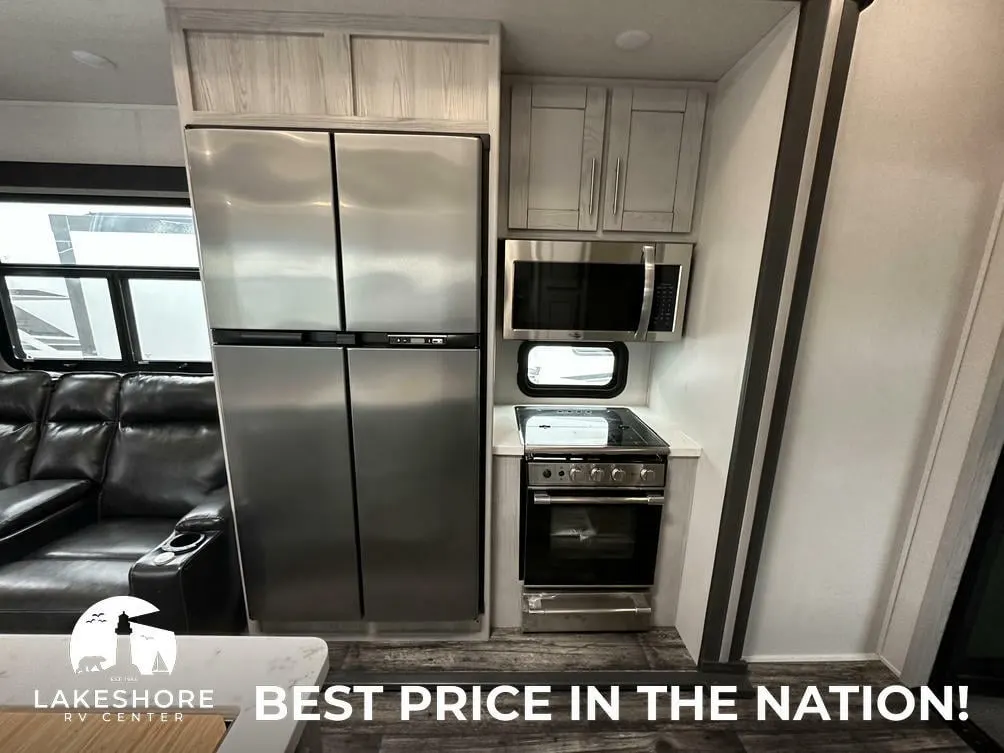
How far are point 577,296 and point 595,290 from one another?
9 centimetres

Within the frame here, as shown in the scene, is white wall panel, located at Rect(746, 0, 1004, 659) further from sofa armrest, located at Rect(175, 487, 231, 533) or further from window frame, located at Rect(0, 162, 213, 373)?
window frame, located at Rect(0, 162, 213, 373)

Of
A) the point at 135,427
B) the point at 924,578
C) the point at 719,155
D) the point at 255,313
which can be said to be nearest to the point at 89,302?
the point at 135,427

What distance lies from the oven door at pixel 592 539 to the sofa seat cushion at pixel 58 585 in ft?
5.10

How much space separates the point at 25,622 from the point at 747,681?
2746mm

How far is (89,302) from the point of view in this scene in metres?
2.33

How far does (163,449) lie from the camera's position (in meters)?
2.02

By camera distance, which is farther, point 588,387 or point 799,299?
point 588,387

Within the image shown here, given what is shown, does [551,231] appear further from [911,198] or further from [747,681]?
[747,681]

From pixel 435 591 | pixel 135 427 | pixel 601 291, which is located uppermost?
pixel 601 291

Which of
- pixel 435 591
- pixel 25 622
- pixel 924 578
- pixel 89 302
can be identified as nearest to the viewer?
pixel 25 622

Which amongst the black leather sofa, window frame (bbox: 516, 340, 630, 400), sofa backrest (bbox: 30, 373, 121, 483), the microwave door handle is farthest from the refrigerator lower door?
sofa backrest (bbox: 30, 373, 121, 483)

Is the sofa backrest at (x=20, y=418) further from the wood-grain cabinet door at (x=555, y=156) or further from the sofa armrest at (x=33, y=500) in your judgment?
the wood-grain cabinet door at (x=555, y=156)

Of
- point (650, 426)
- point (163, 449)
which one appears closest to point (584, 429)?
point (650, 426)

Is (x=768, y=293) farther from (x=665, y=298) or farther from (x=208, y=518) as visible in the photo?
(x=208, y=518)
